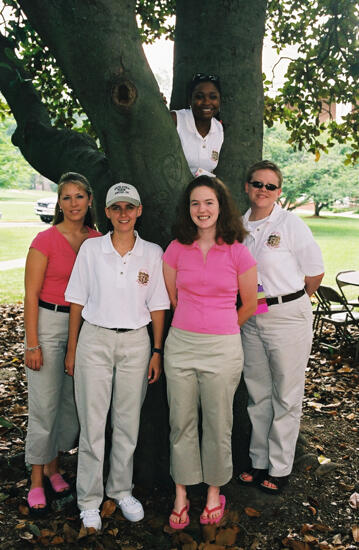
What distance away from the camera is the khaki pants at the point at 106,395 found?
3.10m

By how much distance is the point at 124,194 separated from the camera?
309cm

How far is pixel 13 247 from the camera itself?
68.8 feet

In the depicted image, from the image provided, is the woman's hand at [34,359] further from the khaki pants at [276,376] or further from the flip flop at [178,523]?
the khaki pants at [276,376]

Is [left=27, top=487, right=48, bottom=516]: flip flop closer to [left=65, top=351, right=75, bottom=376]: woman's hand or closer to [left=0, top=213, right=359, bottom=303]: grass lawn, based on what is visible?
[left=65, top=351, right=75, bottom=376]: woman's hand

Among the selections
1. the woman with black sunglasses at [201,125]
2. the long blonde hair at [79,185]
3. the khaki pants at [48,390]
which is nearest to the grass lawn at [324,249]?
the khaki pants at [48,390]

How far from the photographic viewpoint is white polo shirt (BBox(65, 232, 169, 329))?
10.1 ft

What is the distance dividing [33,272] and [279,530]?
234 centimetres

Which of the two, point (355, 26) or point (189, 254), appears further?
point (355, 26)

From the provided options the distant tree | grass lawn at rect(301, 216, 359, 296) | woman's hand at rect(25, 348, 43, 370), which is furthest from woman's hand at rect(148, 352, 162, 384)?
the distant tree

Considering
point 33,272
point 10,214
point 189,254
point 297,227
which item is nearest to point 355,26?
point 297,227

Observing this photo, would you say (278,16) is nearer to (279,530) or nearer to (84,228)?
(84,228)

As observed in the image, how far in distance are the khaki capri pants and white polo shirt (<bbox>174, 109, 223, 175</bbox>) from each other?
1.33 m

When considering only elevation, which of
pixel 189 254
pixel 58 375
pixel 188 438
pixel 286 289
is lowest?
pixel 188 438

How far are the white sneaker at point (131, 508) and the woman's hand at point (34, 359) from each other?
1.06m
